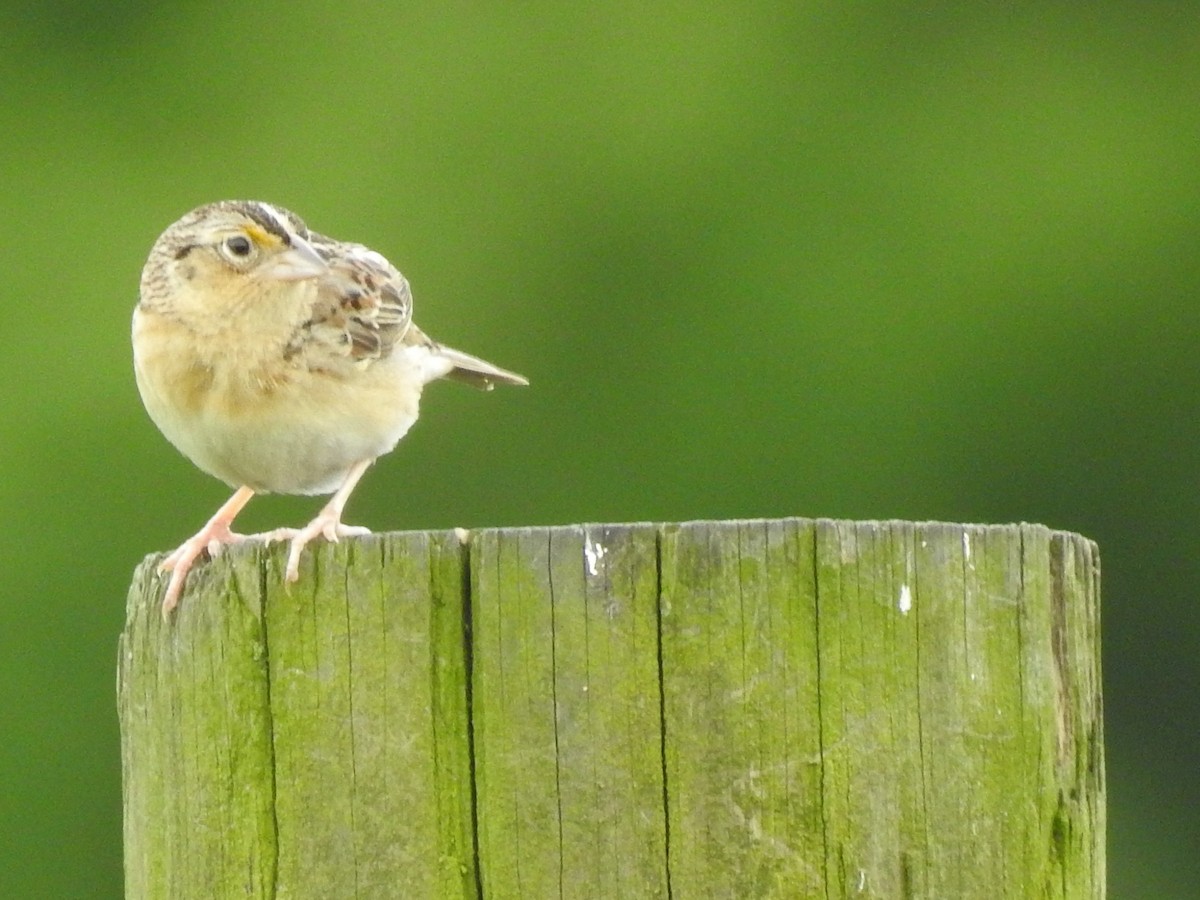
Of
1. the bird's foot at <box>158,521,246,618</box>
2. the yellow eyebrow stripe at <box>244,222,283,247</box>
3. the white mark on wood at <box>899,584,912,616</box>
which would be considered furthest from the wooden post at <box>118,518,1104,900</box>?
the yellow eyebrow stripe at <box>244,222,283,247</box>

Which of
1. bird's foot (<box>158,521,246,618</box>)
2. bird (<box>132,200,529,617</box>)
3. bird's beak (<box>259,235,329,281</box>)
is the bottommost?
bird's foot (<box>158,521,246,618</box>)

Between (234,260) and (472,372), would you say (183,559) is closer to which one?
(234,260)

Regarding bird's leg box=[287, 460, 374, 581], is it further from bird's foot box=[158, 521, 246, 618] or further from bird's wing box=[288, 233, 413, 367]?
bird's wing box=[288, 233, 413, 367]

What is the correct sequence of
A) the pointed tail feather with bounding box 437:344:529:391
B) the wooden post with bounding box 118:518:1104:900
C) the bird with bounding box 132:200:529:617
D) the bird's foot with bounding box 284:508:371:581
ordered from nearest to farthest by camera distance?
the wooden post with bounding box 118:518:1104:900 → the bird's foot with bounding box 284:508:371:581 → the bird with bounding box 132:200:529:617 → the pointed tail feather with bounding box 437:344:529:391

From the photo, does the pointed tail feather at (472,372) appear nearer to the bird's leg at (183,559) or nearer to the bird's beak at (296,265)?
the bird's beak at (296,265)

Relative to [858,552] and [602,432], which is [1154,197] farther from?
[858,552]

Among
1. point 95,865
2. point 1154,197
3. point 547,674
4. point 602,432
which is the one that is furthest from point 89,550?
point 547,674

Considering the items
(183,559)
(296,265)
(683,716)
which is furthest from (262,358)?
(683,716)
